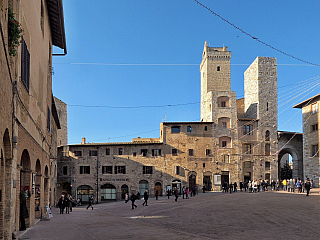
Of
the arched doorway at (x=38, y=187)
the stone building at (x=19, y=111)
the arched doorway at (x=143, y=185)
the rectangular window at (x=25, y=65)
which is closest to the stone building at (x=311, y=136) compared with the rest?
the arched doorway at (x=143, y=185)

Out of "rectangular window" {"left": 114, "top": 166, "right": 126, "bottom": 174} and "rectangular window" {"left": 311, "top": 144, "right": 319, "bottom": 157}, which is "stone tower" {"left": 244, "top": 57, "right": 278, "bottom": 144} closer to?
"rectangular window" {"left": 311, "top": 144, "right": 319, "bottom": 157}

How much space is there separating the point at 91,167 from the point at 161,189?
11.0 metres

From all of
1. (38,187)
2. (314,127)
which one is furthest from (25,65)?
(314,127)

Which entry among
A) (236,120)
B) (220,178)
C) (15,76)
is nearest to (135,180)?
(220,178)

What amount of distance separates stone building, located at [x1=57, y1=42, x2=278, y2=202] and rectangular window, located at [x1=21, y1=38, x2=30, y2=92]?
3986 cm

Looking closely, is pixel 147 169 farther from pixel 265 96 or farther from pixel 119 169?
pixel 265 96

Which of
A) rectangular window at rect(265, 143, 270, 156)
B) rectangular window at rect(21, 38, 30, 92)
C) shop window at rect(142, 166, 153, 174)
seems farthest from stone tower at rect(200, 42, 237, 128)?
rectangular window at rect(21, 38, 30, 92)

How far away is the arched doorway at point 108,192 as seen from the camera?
175 feet

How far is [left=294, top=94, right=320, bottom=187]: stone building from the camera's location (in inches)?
1733

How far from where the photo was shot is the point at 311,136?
4531 centimetres

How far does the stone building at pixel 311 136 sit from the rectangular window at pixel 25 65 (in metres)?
37.4

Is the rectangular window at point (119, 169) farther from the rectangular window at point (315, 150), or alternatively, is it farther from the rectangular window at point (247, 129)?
the rectangular window at point (315, 150)

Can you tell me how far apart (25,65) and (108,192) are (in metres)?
42.4

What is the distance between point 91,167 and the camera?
5394cm
